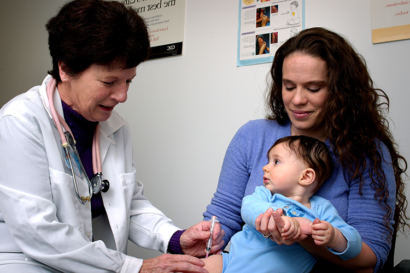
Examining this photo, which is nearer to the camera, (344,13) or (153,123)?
(344,13)

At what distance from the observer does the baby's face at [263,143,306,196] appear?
1118 millimetres

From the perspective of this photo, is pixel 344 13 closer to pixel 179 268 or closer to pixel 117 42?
pixel 117 42

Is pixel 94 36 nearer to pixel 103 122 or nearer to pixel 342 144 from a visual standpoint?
pixel 103 122

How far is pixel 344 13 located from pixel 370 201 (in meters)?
1.20

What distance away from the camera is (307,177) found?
44.5 inches

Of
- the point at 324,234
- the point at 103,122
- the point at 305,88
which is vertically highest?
the point at 305,88

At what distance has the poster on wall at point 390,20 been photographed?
172cm

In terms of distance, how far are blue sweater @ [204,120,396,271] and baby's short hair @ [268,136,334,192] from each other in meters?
0.08

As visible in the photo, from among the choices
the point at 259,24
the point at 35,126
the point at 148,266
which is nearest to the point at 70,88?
the point at 35,126

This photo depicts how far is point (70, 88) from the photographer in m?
1.26

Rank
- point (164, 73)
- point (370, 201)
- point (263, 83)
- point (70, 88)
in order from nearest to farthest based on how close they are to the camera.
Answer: point (370, 201) < point (70, 88) < point (263, 83) < point (164, 73)

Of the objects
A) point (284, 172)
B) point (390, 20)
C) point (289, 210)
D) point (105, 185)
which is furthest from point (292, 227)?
point (390, 20)

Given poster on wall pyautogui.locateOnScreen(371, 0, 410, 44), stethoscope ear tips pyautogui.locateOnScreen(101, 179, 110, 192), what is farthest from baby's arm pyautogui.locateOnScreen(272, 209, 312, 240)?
poster on wall pyautogui.locateOnScreen(371, 0, 410, 44)

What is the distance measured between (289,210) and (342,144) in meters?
0.37
